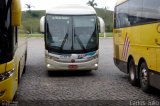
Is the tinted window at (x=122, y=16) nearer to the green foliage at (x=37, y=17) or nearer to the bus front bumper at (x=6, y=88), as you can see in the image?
the bus front bumper at (x=6, y=88)

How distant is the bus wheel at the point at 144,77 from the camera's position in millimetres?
11812

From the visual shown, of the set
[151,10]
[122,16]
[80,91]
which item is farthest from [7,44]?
[122,16]

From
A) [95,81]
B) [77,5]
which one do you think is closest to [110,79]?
[95,81]

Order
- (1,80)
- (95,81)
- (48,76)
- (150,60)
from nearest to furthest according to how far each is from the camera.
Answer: (1,80), (150,60), (95,81), (48,76)

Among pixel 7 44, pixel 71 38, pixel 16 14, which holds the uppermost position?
pixel 16 14

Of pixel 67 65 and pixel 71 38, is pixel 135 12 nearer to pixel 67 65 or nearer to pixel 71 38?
pixel 71 38

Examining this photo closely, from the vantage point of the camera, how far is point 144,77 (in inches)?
480

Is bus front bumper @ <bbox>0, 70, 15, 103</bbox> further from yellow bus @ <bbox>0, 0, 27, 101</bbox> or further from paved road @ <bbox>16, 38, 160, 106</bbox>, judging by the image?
paved road @ <bbox>16, 38, 160, 106</bbox>

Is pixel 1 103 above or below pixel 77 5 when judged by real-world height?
below

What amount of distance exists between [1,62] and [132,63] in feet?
20.9

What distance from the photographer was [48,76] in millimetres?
16875

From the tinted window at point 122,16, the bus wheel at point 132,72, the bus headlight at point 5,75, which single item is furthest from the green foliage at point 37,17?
the bus headlight at point 5,75

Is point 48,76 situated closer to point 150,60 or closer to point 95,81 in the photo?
point 95,81

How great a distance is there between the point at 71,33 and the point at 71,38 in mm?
212
